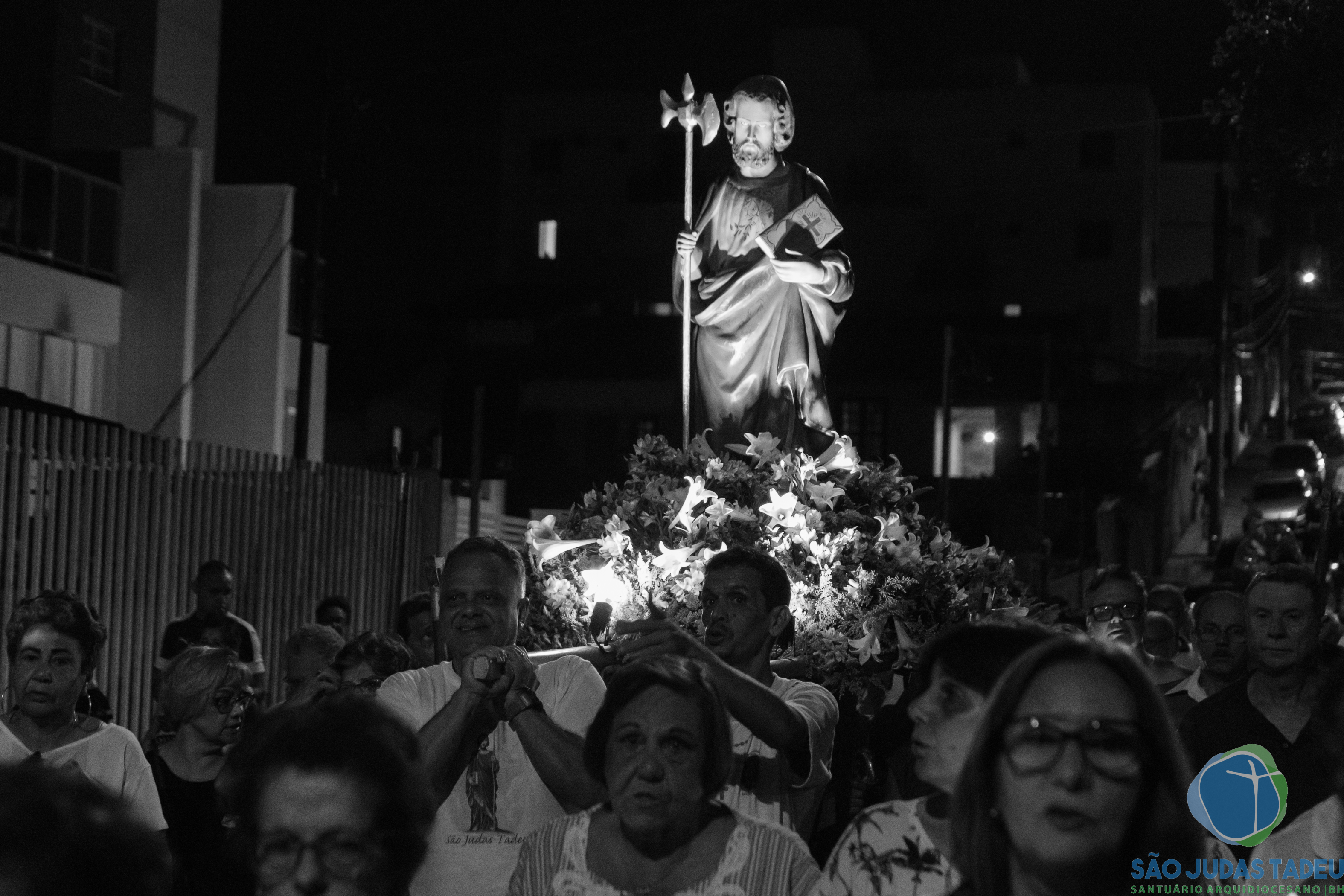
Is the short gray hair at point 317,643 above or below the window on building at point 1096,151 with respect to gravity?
below

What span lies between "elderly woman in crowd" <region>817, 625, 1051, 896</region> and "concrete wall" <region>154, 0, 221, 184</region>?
27.6 m

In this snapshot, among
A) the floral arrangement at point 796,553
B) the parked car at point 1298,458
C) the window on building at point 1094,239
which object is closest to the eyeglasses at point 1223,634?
the floral arrangement at point 796,553

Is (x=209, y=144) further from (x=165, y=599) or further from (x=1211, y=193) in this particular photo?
(x=1211, y=193)

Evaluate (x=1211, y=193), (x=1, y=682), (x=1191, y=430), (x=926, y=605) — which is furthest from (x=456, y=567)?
(x=1211, y=193)

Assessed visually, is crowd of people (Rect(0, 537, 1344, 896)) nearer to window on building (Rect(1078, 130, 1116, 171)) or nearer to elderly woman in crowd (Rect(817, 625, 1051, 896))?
elderly woman in crowd (Rect(817, 625, 1051, 896))

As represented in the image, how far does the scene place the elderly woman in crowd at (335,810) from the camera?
2.92m

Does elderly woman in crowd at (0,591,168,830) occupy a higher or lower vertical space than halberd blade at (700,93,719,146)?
lower

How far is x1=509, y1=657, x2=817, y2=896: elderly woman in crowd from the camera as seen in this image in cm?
413

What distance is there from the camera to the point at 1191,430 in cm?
4231

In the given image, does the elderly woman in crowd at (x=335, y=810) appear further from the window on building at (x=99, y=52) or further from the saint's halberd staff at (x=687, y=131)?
the window on building at (x=99, y=52)

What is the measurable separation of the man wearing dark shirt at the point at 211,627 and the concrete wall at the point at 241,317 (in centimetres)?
1707

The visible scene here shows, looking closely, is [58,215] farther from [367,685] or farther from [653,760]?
[653,760]

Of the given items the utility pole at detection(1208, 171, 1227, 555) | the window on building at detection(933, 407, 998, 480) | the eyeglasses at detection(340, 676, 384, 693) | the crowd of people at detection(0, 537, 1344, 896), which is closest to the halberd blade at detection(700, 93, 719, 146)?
the crowd of people at detection(0, 537, 1344, 896)

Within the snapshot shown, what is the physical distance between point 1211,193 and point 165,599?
45.1 meters
